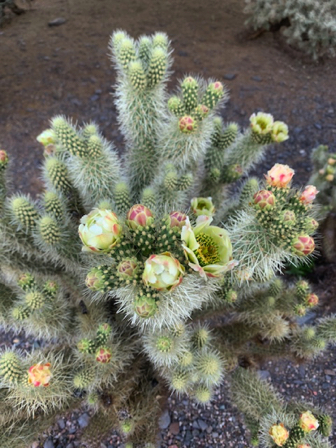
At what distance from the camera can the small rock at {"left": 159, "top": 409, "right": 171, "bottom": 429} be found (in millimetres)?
2568

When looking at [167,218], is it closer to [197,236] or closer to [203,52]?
[197,236]

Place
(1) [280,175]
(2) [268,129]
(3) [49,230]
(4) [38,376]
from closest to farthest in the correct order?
(1) [280,175], (4) [38,376], (3) [49,230], (2) [268,129]

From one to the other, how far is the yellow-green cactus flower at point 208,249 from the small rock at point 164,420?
5.21ft

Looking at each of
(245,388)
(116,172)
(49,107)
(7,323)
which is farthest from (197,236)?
(49,107)

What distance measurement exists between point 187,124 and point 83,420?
203cm

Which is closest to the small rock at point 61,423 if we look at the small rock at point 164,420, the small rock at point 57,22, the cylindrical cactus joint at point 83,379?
the small rock at point 164,420

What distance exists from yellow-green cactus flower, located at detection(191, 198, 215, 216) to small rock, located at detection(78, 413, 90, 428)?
1.59 metres

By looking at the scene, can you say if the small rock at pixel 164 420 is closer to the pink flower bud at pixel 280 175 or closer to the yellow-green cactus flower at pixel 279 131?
the pink flower bud at pixel 280 175

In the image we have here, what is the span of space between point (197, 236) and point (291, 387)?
1882 millimetres

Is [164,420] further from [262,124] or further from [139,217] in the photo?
[262,124]

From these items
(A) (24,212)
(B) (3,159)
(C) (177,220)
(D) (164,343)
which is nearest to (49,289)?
(A) (24,212)

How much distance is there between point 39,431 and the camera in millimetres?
1992

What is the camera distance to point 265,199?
60.0 inches

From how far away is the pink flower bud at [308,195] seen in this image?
5.20ft
